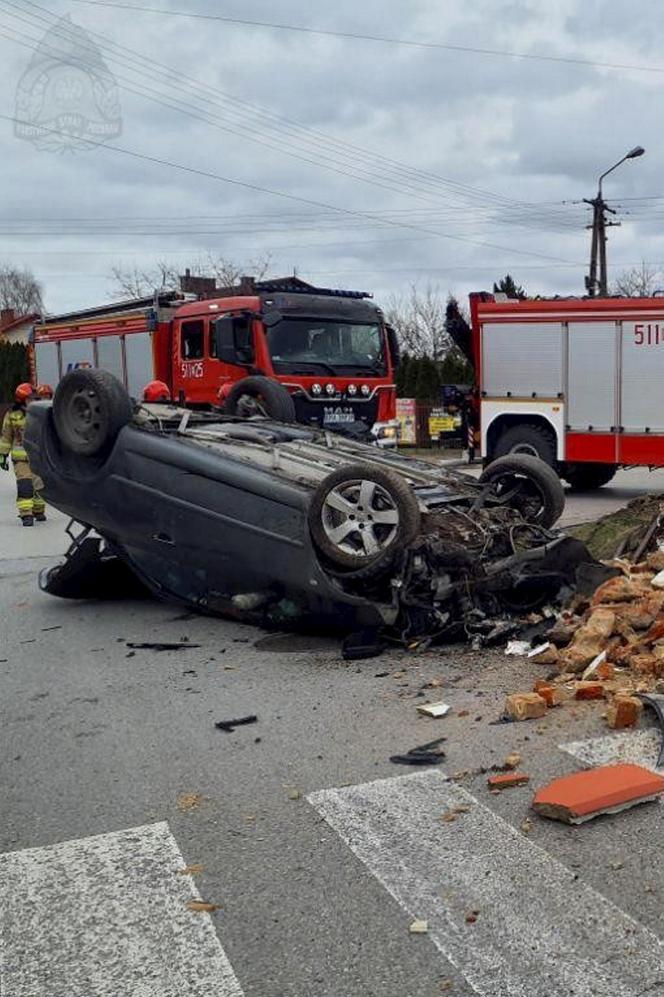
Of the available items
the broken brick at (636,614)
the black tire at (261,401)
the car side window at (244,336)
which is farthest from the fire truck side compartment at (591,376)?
the broken brick at (636,614)

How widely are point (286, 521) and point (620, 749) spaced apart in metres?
2.55

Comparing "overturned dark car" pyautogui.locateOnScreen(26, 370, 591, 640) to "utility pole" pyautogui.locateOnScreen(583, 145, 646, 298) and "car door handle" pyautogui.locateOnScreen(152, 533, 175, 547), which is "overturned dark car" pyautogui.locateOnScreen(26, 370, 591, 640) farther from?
"utility pole" pyautogui.locateOnScreen(583, 145, 646, 298)

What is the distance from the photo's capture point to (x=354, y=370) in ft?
47.1

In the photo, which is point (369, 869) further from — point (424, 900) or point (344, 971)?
point (344, 971)

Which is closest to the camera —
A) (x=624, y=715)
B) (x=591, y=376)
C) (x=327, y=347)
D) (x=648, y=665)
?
(x=624, y=715)

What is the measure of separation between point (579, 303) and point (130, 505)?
9.83 meters

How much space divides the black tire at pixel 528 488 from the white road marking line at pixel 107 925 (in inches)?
160

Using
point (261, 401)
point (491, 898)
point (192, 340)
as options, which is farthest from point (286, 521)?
point (192, 340)

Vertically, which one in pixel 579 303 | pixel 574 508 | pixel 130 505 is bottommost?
pixel 574 508

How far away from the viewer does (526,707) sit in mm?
4750

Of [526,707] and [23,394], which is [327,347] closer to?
[23,394]

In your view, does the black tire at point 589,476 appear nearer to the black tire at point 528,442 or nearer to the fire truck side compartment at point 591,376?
the black tire at point 528,442

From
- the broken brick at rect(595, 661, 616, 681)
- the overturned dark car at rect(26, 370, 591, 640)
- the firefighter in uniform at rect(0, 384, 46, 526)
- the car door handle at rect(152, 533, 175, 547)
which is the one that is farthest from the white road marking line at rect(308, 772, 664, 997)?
the firefighter in uniform at rect(0, 384, 46, 526)

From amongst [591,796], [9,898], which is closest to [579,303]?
[591,796]
